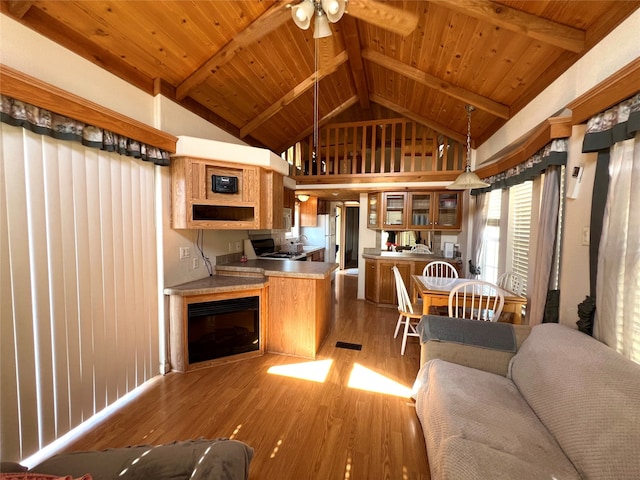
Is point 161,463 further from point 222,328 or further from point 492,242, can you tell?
point 492,242

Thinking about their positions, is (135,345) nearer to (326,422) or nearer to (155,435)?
(155,435)

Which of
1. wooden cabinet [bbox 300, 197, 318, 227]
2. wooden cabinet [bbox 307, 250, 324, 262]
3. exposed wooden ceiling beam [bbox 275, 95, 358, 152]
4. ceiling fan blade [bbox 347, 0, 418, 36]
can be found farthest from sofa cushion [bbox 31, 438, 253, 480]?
wooden cabinet [bbox 300, 197, 318, 227]

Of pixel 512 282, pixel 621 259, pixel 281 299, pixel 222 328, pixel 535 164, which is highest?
pixel 535 164

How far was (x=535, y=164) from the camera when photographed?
2.21 meters

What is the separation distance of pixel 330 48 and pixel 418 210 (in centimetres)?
284

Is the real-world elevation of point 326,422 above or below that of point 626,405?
below

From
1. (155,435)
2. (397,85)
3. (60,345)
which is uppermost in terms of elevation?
(397,85)

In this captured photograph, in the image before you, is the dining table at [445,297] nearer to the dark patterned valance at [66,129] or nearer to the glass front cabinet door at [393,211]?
the glass front cabinet door at [393,211]

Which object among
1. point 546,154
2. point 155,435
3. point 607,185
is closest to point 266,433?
point 155,435

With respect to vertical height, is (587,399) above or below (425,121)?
below

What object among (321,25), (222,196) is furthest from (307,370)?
(321,25)

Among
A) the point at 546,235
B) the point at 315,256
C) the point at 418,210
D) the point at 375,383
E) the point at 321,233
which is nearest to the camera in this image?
the point at 546,235

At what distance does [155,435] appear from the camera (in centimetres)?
174

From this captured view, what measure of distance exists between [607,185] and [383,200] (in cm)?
315
